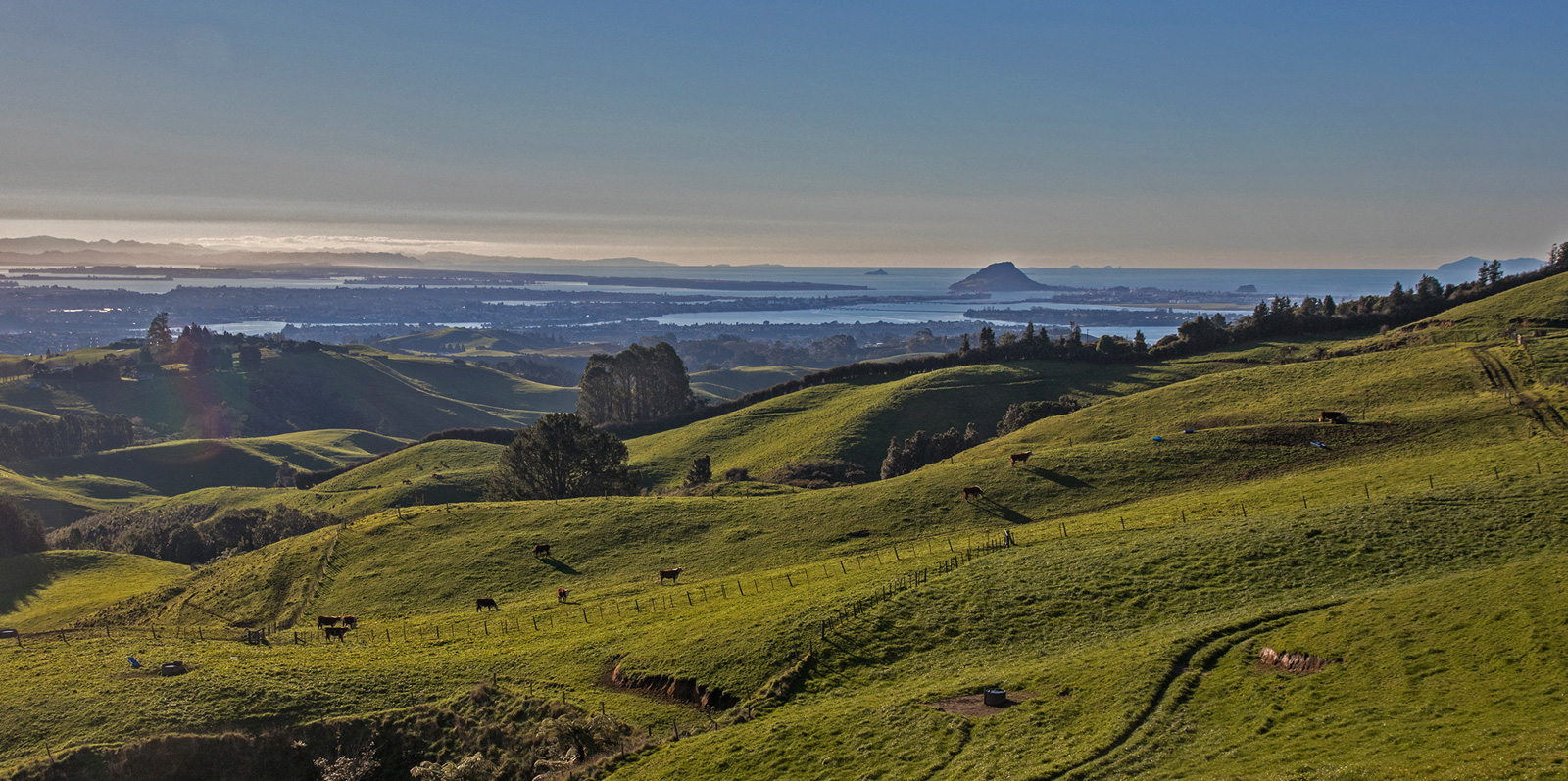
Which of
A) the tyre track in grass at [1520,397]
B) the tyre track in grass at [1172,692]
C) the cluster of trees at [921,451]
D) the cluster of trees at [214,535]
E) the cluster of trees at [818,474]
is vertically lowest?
the cluster of trees at [214,535]

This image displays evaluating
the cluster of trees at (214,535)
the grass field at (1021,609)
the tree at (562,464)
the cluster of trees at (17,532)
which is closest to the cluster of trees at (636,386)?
the cluster of trees at (214,535)

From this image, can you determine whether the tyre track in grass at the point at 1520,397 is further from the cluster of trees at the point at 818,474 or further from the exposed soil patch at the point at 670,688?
the cluster of trees at the point at 818,474

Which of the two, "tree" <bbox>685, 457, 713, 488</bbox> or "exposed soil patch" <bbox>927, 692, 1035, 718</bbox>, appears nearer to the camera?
"exposed soil patch" <bbox>927, 692, 1035, 718</bbox>

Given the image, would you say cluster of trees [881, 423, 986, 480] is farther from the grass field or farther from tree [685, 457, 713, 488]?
tree [685, 457, 713, 488]

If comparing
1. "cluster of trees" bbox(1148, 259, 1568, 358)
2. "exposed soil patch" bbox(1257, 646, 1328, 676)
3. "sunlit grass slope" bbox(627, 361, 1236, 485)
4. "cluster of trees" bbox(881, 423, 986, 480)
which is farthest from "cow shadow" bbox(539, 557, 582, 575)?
"cluster of trees" bbox(1148, 259, 1568, 358)

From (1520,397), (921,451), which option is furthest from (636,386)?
(1520,397)

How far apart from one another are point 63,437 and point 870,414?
17046 centimetres

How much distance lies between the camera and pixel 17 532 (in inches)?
3130

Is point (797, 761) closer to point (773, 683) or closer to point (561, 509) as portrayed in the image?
point (773, 683)

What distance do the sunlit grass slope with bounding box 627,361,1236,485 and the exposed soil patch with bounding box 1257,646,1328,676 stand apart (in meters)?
61.5

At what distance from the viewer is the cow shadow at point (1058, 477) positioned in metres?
55.6

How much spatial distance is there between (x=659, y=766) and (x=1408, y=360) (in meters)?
74.0

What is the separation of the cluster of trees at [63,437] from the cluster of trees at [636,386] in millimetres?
103445

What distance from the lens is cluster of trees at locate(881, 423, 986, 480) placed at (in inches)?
3140
